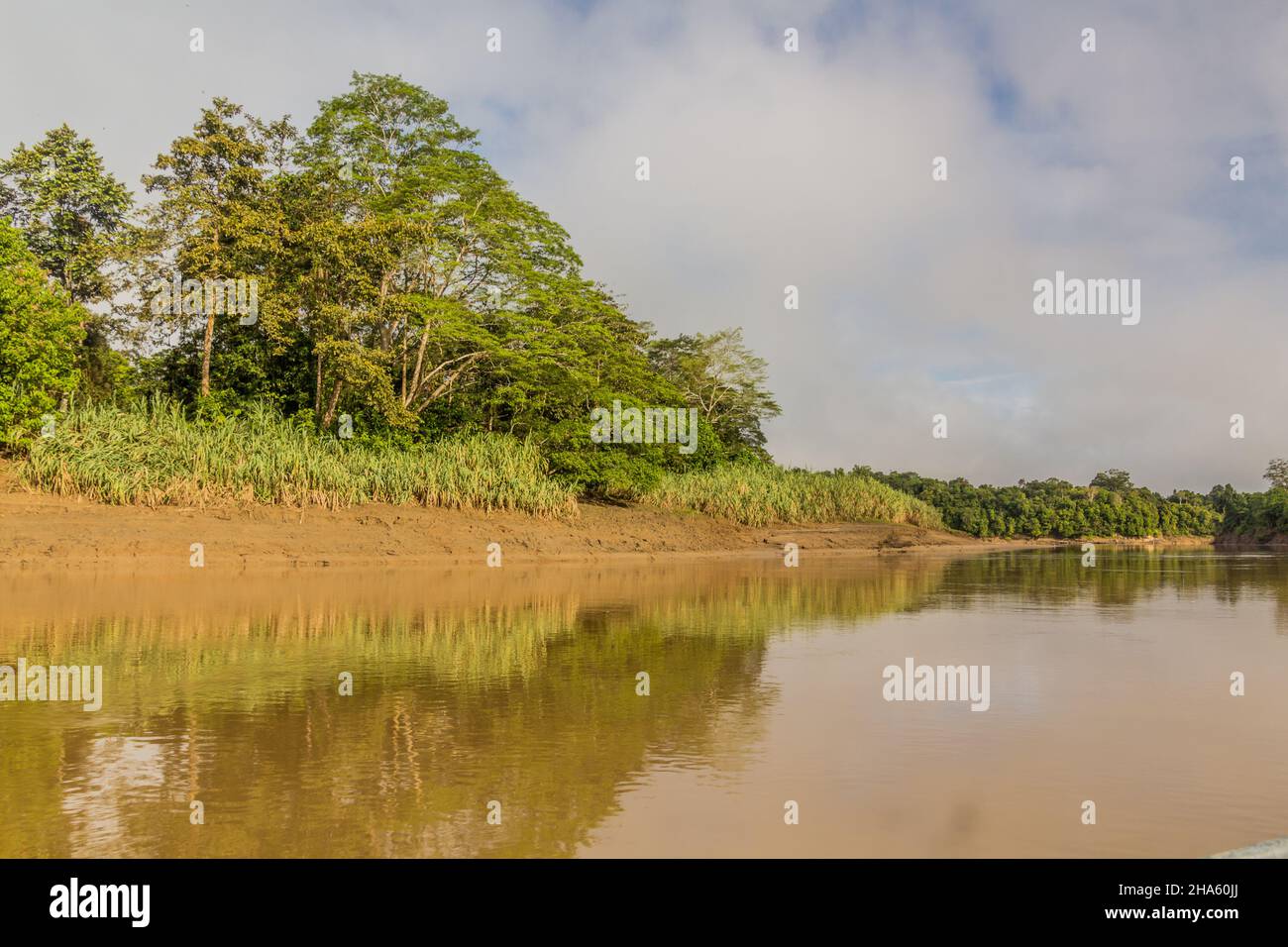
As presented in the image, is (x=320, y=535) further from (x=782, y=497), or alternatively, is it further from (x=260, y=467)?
(x=782, y=497)

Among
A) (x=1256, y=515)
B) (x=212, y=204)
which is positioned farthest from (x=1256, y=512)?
(x=212, y=204)

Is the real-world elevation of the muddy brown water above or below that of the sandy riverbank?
below

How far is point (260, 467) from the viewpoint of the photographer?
78.6ft

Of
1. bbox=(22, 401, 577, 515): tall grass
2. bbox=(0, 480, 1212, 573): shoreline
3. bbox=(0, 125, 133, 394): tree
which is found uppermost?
bbox=(0, 125, 133, 394): tree

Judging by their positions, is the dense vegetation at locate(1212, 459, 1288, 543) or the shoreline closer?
the shoreline

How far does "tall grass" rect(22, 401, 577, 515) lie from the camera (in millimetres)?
22266

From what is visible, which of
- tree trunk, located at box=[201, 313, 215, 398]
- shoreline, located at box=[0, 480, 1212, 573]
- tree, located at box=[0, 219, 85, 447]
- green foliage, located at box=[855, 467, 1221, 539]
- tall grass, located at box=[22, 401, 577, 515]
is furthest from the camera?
green foliage, located at box=[855, 467, 1221, 539]

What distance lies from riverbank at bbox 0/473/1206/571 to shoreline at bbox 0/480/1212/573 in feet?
0.09

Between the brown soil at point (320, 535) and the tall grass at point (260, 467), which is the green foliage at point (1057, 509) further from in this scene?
the tall grass at point (260, 467)

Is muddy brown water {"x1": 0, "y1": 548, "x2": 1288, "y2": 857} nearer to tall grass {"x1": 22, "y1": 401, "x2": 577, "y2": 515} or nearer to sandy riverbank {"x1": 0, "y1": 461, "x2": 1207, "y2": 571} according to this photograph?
sandy riverbank {"x1": 0, "y1": 461, "x2": 1207, "y2": 571}

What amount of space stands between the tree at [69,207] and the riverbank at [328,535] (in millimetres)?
18822

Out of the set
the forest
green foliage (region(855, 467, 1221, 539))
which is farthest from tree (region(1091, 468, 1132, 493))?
the forest
